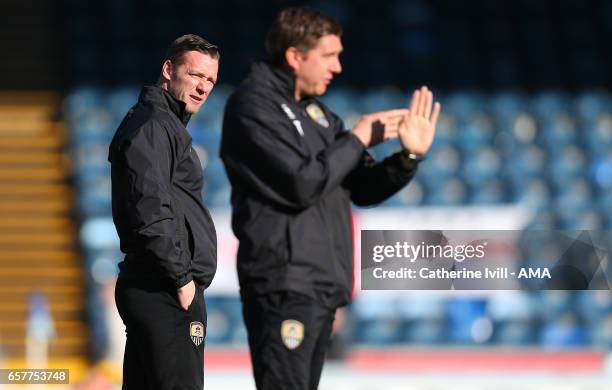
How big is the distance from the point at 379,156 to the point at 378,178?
6.48m

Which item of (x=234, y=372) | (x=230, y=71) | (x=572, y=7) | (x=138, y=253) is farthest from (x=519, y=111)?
(x=138, y=253)

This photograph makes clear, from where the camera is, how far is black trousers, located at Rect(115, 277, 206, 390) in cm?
309

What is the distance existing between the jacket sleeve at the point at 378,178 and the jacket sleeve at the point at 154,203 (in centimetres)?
47

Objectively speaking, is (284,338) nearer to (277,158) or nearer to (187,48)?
(277,158)

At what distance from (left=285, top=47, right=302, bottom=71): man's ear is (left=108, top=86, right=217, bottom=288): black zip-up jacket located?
474mm

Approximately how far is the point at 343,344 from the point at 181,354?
5.28m

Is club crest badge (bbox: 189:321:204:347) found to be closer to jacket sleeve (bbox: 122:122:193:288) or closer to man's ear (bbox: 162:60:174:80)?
jacket sleeve (bbox: 122:122:193:288)

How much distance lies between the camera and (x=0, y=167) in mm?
9664

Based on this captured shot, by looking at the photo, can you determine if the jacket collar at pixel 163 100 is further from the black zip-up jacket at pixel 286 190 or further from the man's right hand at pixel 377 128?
the man's right hand at pixel 377 128

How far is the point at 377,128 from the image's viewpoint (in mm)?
2836

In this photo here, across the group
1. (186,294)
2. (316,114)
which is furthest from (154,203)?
(316,114)

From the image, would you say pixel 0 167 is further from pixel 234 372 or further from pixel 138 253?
pixel 138 253

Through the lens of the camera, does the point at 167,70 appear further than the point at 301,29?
Yes


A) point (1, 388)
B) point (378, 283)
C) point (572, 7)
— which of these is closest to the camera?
point (378, 283)
